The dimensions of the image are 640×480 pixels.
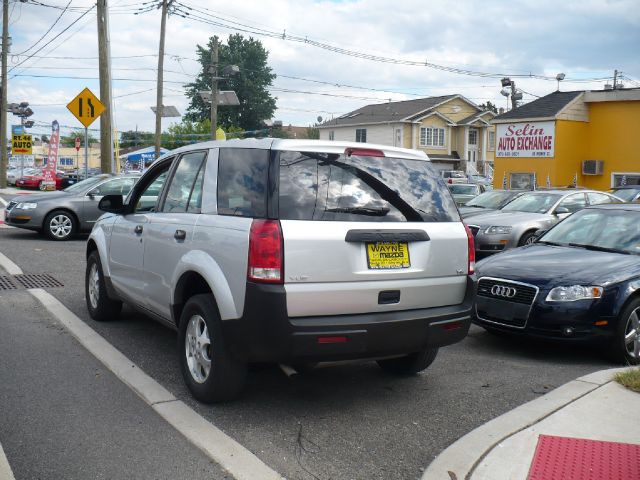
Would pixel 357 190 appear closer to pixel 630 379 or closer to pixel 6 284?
pixel 630 379

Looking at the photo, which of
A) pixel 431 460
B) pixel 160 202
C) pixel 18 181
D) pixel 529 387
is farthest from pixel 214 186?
pixel 18 181

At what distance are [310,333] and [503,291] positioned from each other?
9.70 feet

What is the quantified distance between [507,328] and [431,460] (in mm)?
2724

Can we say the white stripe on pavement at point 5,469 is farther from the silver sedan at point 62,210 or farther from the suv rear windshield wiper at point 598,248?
the silver sedan at point 62,210

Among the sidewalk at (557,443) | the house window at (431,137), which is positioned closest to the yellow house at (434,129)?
the house window at (431,137)

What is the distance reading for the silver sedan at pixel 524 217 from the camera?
1255cm

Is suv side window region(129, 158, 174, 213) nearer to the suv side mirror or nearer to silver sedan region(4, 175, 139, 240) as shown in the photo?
the suv side mirror

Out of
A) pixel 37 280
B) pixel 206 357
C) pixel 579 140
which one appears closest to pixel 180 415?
pixel 206 357

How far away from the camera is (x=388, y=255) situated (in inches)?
176

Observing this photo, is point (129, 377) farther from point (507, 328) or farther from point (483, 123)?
point (483, 123)

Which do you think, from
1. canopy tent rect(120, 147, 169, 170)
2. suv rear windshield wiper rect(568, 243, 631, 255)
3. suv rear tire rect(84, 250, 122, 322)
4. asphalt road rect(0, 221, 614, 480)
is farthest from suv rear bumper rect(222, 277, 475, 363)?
canopy tent rect(120, 147, 169, 170)

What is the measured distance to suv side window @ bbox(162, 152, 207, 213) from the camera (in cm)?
526

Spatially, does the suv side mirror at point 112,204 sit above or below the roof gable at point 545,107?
below

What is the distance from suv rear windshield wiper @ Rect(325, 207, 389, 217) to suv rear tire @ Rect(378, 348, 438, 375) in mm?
1384
